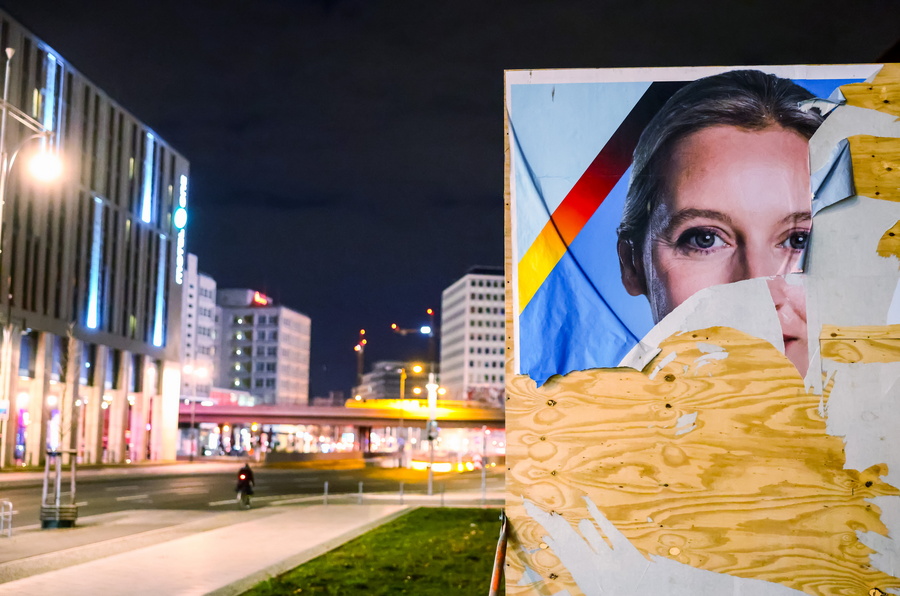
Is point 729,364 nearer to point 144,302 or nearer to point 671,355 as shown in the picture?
point 671,355

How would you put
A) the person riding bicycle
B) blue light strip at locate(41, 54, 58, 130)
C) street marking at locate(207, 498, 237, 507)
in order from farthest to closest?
blue light strip at locate(41, 54, 58, 130) < street marking at locate(207, 498, 237, 507) < the person riding bicycle

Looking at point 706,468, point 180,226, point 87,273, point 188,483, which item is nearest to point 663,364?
point 706,468

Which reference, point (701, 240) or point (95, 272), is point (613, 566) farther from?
point (95, 272)

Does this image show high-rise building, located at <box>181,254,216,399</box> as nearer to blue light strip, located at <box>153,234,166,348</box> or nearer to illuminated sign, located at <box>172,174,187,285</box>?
illuminated sign, located at <box>172,174,187,285</box>

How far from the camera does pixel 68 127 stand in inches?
2532

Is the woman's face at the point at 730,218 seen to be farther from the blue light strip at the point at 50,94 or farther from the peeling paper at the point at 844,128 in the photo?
the blue light strip at the point at 50,94

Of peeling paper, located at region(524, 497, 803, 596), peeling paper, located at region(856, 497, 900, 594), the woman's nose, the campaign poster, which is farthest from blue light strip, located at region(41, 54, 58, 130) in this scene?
peeling paper, located at region(856, 497, 900, 594)

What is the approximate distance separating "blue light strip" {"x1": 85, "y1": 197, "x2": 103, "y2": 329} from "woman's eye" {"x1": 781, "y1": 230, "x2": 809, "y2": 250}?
225 feet

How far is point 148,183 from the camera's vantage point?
78375 millimetres

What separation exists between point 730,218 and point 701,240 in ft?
0.69

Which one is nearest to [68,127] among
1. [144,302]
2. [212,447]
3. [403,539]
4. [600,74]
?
[144,302]

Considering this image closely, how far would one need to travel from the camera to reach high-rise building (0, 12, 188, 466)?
57406 mm

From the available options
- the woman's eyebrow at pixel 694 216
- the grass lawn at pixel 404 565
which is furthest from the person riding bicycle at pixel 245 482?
the woman's eyebrow at pixel 694 216

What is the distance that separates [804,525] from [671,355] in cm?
115
